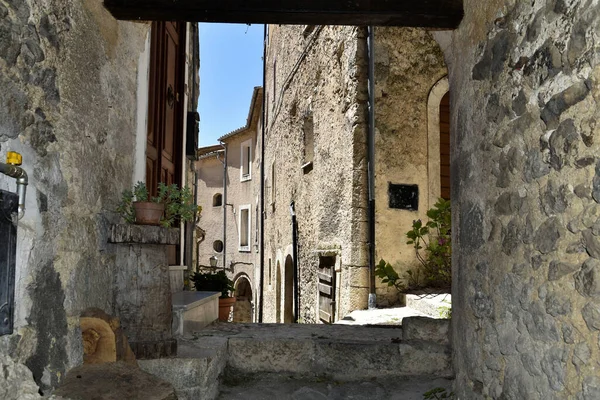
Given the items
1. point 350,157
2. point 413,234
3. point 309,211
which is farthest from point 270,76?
point 413,234

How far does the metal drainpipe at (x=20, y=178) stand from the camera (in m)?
1.75

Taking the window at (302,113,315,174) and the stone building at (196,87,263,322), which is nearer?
the window at (302,113,315,174)

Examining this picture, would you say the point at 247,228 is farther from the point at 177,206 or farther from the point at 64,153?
the point at 64,153

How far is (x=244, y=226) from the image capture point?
68.6ft

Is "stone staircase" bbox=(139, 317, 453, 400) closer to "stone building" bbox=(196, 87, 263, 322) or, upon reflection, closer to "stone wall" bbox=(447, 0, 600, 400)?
"stone wall" bbox=(447, 0, 600, 400)

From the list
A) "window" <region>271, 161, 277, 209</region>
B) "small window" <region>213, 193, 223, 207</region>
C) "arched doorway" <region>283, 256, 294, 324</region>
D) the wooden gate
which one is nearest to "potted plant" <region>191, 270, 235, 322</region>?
the wooden gate

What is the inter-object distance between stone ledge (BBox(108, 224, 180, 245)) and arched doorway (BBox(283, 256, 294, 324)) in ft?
26.6

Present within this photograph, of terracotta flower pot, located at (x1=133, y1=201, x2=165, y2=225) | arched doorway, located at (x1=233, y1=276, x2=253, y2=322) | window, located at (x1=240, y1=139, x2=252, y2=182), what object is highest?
window, located at (x1=240, y1=139, x2=252, y2=182)

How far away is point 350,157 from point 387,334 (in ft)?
9.42

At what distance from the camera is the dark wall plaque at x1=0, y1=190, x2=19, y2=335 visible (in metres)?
1.79

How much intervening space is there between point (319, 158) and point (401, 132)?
2110 mm

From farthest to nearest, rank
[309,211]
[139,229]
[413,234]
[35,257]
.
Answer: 1. [309,211]
2. [413,234]
3. [139,229]
4. [35,257]

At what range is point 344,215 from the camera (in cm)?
663

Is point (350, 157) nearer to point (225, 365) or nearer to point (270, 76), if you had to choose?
point (225, 365)
